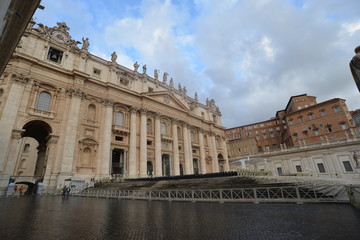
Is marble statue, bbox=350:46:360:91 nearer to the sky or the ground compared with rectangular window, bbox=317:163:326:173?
nearer to the sky

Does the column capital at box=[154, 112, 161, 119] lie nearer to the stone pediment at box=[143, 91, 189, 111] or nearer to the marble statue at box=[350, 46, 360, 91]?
the stone pediment at box=[143, 91, 189, 111]

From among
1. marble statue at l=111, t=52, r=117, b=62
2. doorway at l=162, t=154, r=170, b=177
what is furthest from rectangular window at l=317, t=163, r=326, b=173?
marble statue at l=111, t=52, r=117, b=62

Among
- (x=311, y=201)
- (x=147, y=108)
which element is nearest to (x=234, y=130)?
(x=147, y=108)

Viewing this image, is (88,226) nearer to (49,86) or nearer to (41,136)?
(49,86)

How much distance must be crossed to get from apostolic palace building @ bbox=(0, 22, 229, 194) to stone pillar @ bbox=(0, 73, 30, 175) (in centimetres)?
6

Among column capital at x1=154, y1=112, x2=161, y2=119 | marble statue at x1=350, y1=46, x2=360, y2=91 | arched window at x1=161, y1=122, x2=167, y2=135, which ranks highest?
column capital at x1=154, y1=112, x2=161, y2=119

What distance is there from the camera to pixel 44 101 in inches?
773

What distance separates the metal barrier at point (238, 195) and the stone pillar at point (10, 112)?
808 cm

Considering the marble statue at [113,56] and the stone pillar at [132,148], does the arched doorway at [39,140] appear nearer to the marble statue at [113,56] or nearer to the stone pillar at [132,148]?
the stone pillar at [132,148]

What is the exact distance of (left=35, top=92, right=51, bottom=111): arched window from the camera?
19188 mm

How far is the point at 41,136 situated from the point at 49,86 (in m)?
6.49

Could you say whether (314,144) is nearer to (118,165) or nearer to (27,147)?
(118,165)

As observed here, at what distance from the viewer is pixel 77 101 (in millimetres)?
20969

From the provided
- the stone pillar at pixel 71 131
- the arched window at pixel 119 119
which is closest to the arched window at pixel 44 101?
the stone pillar at pixel 71 131
